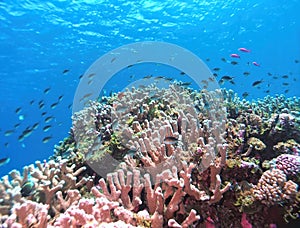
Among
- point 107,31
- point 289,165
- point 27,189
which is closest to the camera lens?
point 289,165

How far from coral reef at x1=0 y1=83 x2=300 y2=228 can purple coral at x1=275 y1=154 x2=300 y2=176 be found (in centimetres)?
1

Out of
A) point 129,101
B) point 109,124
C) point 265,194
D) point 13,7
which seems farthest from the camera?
point 13,7

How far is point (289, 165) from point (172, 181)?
177cm

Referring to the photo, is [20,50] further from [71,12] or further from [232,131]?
[232,131]

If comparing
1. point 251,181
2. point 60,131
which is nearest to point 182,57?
point 251,181

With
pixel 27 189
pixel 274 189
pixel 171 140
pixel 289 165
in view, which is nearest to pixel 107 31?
pixel 171 140

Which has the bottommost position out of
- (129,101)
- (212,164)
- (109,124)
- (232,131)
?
(212,164)

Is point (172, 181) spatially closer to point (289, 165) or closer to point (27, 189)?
point (289, 165)

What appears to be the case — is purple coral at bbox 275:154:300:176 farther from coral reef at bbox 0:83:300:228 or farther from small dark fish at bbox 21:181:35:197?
small dark fish at bbox 21:181:35:197

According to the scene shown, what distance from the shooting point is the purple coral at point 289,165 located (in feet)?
10.7

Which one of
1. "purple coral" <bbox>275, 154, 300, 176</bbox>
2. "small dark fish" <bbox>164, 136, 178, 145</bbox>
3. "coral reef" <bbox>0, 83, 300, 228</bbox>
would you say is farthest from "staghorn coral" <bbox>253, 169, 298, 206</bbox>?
"small dark fish" <bbox>164, 136, 178, 145</bbox>

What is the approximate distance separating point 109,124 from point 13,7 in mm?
16820

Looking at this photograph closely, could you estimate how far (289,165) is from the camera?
3324 millimetres

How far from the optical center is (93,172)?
4.57 meters
